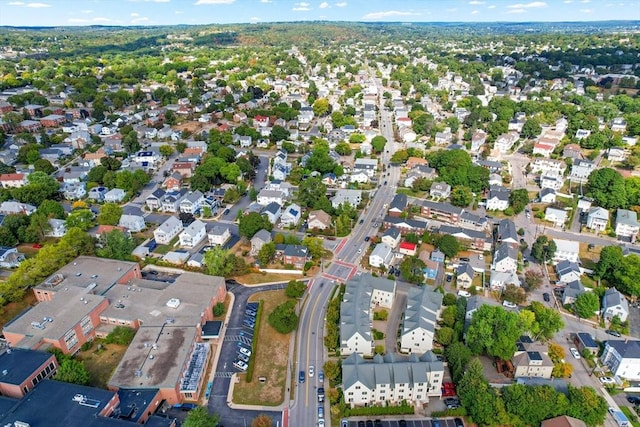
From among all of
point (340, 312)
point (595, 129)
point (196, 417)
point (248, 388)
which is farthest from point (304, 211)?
point (595, 129)

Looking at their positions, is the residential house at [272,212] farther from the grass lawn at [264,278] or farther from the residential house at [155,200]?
the residential house at [155,200]

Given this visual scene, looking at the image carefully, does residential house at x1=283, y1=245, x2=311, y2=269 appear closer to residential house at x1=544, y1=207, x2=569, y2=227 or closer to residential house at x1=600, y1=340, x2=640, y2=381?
residential house at x1=600, y1=340, x2=640, y2=381

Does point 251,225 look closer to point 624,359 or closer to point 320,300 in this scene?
point 320,300

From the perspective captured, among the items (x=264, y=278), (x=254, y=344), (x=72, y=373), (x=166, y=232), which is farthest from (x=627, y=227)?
(x=72, y=373)

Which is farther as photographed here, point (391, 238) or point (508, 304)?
point (391, 238)

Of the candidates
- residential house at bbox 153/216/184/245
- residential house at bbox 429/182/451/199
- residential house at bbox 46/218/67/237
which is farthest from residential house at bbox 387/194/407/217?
residential house at bbox 46/218/67/237

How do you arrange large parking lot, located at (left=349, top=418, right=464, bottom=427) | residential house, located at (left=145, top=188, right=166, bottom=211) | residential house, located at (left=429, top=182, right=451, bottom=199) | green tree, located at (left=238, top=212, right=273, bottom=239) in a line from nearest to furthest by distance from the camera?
large parking lot, located at (left=349, top=418, right=464, bottom=427), green tree, located at (left=238, top=212, right=273, bottom=239), residential house, located at (left=145, top=188, right=166, bottom=211), residential house, located at (left=429, top=182, right=451, bottom=199)
